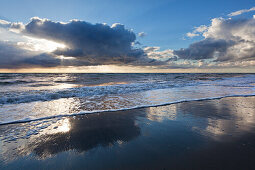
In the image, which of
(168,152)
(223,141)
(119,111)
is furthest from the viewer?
(119,111)

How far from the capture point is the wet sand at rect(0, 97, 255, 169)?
248cm

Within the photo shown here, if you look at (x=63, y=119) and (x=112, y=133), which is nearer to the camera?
(x=112, y=133)

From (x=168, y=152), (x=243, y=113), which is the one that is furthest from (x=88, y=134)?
(x=243, y=113)

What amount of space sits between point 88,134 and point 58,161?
121 cm

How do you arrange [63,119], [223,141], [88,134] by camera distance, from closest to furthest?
1. [223,141]
2. [88,134]
3. [63,119]

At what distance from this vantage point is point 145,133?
3699 mm

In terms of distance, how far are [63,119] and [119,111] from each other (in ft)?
7.88

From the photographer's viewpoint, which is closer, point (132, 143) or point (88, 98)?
point (132, 143)

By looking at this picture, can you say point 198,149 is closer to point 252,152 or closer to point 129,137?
point 252,152

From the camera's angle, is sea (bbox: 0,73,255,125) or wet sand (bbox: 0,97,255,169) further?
sea (bbox: 0,73,255,125)

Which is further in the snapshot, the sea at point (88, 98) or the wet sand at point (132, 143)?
the sea at point (88, 98)

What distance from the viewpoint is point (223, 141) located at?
3193 millimetres

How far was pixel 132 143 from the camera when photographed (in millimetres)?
3188

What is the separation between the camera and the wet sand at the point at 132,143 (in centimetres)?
248
